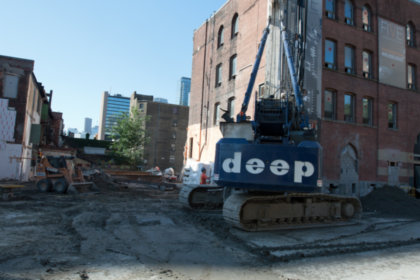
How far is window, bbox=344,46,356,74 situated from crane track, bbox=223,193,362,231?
1199 cm

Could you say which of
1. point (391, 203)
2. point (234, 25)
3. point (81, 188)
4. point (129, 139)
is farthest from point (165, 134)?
point (391, 203)

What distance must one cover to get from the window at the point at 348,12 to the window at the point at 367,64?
2.25 meters

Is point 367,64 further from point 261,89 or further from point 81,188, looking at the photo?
point 81,188

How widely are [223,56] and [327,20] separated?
840 centimetres

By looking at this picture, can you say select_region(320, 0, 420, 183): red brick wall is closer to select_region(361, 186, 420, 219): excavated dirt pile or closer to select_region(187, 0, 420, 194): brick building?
select_region(187, 0, 420, 194): brick building

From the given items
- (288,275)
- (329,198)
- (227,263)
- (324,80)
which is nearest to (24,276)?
(227,263)

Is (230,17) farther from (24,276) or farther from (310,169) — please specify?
(24,276)

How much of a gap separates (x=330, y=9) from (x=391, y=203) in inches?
474

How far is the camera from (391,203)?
16.6m

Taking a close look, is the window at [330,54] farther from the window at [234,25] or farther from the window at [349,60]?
the window at [234,25]

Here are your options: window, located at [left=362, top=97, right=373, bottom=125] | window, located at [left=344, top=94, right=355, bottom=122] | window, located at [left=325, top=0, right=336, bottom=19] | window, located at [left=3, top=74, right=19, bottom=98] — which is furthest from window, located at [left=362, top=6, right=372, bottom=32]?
window, located at [left=3, top=74, right=19, bottom=98]

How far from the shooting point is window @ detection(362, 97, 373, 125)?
20.5 metres

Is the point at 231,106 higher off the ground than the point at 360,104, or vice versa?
the point at 231,106

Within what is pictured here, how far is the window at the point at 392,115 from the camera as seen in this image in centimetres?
2158
